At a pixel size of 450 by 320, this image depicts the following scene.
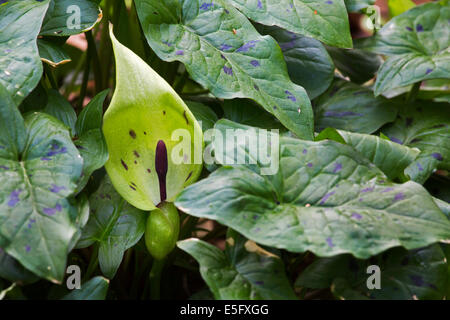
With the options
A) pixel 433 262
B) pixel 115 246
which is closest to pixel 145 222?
pixel 115 246

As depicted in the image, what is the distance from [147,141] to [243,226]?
0.19 m

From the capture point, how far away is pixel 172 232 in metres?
0.61

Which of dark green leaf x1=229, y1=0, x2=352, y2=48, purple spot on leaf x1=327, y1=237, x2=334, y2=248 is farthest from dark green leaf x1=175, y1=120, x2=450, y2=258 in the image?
dark green leaf x1=229, y1=0, x2=352, y2=48

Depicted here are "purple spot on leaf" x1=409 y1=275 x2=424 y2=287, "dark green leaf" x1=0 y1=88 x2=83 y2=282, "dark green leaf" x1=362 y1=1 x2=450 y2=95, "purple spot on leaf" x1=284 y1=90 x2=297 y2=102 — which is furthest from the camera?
"dark green leaf" x1=362 y1=1 x2=450 y2=95

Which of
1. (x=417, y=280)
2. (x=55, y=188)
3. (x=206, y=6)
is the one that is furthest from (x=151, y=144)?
(x=417, y=280)

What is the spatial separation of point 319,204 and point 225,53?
0.92 ft

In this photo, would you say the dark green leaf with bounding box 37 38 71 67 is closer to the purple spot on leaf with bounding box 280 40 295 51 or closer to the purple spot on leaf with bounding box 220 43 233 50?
the purple spot on leaf with bounding box 220 43 233 50

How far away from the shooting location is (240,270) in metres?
0.59

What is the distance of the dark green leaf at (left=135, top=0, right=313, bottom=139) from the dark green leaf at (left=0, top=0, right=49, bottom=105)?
150mm

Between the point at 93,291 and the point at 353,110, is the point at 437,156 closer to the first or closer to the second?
the point at 353,110

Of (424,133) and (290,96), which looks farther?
(424,133)

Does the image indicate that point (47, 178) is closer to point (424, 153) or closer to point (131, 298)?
point (131, 298)

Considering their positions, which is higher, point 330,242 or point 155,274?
point 330,242

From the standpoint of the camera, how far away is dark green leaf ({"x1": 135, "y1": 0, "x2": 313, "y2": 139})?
0.69 meters
